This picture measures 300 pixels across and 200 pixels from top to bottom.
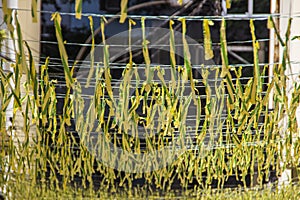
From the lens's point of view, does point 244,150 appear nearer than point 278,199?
Yes

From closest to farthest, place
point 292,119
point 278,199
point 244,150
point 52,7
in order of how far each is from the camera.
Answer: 1. point 292,119
2. point 244,150
3. point 278,199
4. point 52,7

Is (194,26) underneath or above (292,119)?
above

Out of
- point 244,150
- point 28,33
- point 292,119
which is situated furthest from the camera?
point 28,33

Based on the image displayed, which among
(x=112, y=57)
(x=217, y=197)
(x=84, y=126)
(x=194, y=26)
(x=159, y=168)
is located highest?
(x=194, y=26)

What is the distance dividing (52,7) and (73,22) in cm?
11

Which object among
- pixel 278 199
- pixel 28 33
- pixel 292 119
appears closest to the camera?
pixel 292 119

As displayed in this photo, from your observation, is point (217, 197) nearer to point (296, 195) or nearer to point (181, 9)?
point (296, 195)

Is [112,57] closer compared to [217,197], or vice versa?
[217,197]

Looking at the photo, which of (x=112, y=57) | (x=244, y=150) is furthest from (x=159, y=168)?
(x=112, y=57)

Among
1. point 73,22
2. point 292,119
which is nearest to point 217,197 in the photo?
point 292,119

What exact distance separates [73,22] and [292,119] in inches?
51.8

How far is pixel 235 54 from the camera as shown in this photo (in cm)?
218

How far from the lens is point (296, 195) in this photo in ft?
4.51

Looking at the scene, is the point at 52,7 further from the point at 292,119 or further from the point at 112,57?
the point at 292,119
